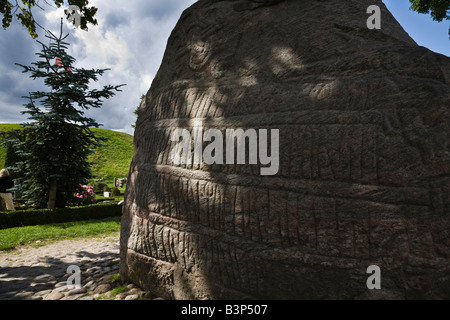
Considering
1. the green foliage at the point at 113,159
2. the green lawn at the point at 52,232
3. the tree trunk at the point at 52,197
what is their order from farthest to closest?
1. the green foliage at the point at 113,159
2. the tree trunk at the point at 52,197
3. the green lawn at the point at 52,232

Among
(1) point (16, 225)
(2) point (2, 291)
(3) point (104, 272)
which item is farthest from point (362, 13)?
(1) point (16, 225)

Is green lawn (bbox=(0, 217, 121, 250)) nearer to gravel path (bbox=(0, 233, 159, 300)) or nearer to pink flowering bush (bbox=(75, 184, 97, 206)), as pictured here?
gravel path (bbox=(0, 233, 159, 300))

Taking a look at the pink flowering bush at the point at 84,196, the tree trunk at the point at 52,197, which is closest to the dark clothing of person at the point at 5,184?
the tree trunk at the point at 52,197

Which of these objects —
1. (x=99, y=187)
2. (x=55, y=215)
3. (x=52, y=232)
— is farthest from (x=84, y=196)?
(x=99, y=187)

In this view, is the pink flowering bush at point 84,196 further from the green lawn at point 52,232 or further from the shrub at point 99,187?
the shrub at point 99,187

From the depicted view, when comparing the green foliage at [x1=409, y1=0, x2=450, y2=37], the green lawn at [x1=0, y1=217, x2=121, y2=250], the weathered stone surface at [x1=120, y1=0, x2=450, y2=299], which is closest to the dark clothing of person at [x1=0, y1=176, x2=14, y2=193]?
the green lawn at [x1=0, y1=217, x2=121, y2=250]

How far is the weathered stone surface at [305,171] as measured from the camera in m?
2.08

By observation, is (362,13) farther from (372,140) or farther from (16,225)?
(16,225)

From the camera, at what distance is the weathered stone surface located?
208 cm

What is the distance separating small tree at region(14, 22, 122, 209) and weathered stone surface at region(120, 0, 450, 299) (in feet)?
25.5

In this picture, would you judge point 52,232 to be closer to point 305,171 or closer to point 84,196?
point 84,196

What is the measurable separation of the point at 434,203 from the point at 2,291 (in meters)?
4.72

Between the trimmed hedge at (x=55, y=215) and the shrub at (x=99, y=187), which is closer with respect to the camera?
the trimmed hedge at (x=55, y=215)

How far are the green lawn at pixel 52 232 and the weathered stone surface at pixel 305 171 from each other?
172 inches
